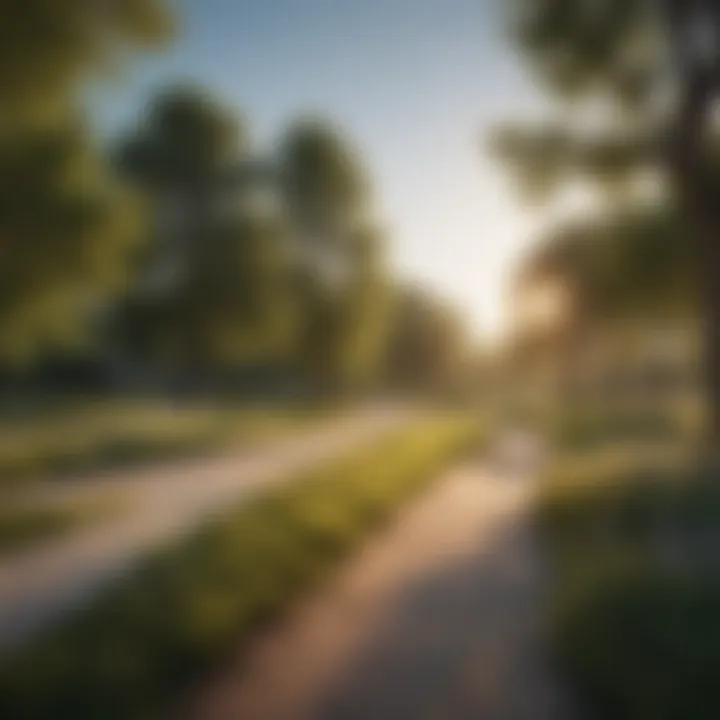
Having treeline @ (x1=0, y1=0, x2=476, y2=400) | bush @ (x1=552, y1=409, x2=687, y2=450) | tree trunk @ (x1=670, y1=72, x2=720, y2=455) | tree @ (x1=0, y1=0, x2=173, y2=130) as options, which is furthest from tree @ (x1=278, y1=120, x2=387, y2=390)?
bush @ (x1=552, y1=409, x2=687, y2=450)

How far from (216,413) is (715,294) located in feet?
19.4

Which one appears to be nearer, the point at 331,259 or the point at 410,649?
the point at 410,649

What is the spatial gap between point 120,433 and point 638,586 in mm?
10305

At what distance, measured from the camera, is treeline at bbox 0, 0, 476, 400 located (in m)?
6.13

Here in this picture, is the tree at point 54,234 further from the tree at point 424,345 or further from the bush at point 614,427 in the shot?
the bush at point 614,427

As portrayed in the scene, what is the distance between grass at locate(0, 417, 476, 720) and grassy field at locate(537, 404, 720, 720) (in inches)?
74.1

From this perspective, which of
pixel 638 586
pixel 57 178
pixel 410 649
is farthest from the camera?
pixel 57 178

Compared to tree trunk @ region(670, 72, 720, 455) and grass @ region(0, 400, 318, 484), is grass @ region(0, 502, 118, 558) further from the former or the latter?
tree trunk @ region(670, 72, 720, 455)

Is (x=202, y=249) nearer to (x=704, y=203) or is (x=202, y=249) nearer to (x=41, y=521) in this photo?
(x=41, y=521)

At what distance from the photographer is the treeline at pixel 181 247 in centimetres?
613

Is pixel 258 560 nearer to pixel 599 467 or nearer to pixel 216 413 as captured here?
pixel 216 413

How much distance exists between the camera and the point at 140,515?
8766mm

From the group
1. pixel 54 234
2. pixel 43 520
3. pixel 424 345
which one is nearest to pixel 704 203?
pixel 424 345

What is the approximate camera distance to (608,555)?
6211 millimetres
